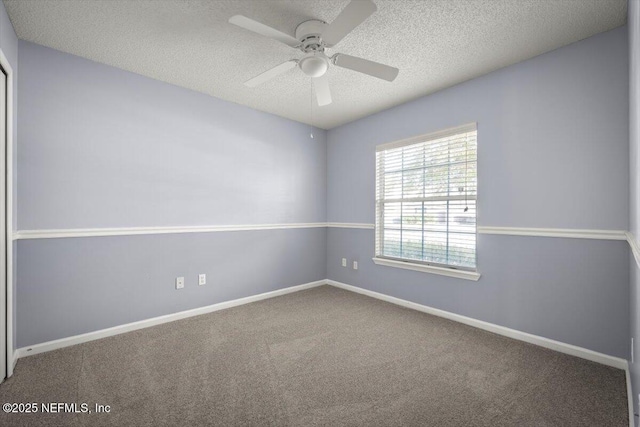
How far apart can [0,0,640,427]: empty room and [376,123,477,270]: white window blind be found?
0.08ft

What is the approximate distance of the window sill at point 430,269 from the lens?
292cm

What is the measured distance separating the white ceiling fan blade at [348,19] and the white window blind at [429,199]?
1795 millimetres

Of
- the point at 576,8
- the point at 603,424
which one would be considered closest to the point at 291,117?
the point at 576,8

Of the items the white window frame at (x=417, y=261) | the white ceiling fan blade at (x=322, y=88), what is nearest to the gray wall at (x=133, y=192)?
the white window frame at (x=417, y=261)

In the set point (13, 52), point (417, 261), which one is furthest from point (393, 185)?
point (13, 52)

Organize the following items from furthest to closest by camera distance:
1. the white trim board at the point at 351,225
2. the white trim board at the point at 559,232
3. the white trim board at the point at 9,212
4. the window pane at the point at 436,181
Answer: the white trim board at the point at 351,225 → the window pane at the point at 436,181 → the white trim board at the point at 559,232 → the white trim board at the point at 9,212

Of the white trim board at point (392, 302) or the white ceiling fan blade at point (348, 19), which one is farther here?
the white trim board at point (392, 302)

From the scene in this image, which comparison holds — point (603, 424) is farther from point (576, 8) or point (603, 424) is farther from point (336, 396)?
point (576, 8)

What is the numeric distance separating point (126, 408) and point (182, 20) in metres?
2.53

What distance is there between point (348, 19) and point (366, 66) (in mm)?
464

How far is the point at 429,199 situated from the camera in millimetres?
3279

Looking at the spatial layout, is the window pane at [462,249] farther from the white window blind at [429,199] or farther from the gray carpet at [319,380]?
the gray carpet at [319,380]

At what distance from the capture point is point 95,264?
262cm

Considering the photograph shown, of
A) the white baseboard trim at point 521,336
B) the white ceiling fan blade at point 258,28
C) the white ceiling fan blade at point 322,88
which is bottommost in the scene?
the white baseboard trim at point 521,336
